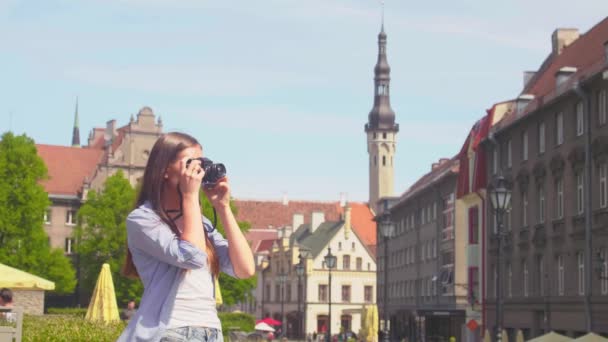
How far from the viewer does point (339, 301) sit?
103250mm

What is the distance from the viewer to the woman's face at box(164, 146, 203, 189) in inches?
195

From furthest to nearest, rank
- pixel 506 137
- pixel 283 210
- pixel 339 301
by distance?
pixel 283 210
pixel 339 301
pixel 506 137

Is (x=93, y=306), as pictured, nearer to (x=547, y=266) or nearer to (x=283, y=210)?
(x=547, y=266)

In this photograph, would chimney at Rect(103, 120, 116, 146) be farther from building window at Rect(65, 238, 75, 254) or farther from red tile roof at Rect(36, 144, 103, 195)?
building window at Rect(65, 238, 75, 254)

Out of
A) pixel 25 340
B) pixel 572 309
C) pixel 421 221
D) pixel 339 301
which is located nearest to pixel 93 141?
pixel 339 301

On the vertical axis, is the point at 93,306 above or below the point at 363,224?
below

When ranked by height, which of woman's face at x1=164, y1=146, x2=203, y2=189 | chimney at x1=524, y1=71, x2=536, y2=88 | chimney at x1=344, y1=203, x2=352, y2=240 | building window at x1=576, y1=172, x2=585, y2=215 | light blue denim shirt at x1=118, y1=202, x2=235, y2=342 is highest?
chimney at x1=524, y1=71, x2=536, y2=88

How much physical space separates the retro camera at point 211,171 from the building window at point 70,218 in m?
85.0

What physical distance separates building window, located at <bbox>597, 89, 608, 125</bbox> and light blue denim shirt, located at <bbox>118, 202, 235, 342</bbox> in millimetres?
29754

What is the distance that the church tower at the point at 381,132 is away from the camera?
150 metres

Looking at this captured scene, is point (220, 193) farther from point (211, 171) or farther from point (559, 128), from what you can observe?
point (559, 128)

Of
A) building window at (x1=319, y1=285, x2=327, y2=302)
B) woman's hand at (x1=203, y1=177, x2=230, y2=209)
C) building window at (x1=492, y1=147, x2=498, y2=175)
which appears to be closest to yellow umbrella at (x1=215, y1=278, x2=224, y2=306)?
woman's hand at (x1=203, y1=177, x2=230, y2=209)

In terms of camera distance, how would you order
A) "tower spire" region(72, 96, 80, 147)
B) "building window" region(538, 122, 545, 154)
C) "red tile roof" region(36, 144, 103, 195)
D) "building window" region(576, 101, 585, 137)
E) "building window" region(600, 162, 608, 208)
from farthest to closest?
"tower spire" region(72, 96, 80, 147)
"red tile roof" region(36, 144, 103, 195)
"building window" region(538, 122, 545, 154)
"building window" region(576, 101, 585, 137)
"building window" region(600, 162, 608, 208)

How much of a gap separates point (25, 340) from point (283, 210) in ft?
411
